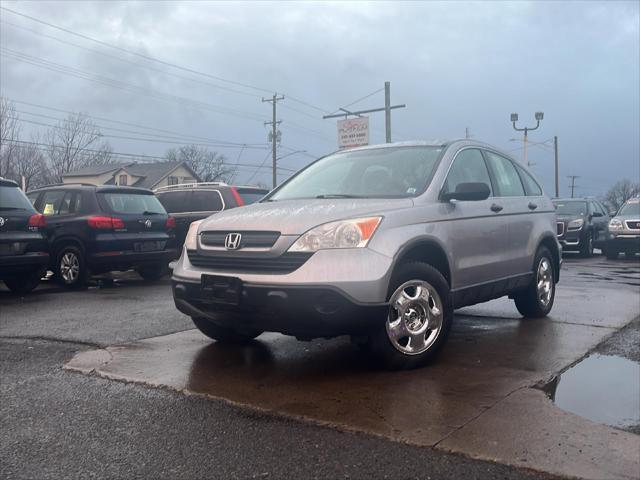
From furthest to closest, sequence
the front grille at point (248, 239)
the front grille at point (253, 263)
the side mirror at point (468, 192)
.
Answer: the side mirror at point (468, 192) < the front grille at point (248, 239) < the front grille at point (253, 263)

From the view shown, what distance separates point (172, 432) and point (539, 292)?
4.62 m

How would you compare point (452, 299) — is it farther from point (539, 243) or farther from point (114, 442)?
point (114, 442)

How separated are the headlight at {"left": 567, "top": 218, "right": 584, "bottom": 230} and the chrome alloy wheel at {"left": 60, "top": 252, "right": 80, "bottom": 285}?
44.0 ft

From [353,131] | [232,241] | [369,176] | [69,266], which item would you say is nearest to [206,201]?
[69,266]

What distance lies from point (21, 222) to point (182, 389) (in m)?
5.67

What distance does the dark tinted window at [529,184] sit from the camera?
6984 millimetres

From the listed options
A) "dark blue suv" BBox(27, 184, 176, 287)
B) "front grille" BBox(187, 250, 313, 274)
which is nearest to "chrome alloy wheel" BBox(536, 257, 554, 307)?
"front grille" BBox(187, 250, 313, 274)

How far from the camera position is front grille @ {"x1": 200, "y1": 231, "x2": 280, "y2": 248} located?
4527 millimetres

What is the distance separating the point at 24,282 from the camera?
933 centimetres

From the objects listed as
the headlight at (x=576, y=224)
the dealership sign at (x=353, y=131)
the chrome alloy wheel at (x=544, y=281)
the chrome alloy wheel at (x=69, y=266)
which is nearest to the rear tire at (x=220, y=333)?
the chrome alloy wheel at (x=544, y=281)

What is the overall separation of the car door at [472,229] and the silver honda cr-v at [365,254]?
13 mm

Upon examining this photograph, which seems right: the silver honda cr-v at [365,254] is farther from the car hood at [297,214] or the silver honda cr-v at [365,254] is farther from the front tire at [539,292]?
the front tire at [539,292]

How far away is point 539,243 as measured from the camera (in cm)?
679

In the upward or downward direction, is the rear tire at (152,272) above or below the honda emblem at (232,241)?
below
